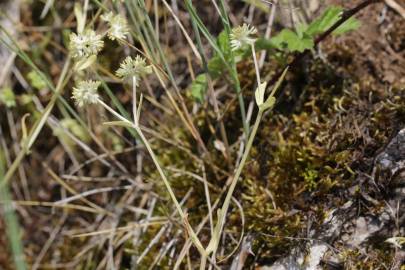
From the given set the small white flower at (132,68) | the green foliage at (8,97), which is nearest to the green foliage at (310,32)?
the small white flower at (132,68)

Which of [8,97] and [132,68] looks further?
[8,97]

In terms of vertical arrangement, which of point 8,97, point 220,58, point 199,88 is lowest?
point 8,97

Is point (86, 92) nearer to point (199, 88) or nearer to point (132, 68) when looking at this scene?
point (132, 68)

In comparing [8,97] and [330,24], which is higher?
[330,24]

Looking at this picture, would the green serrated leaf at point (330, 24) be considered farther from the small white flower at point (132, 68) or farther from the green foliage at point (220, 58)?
the small white flower at point (132, 68)

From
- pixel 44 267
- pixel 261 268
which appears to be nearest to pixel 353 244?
pixel 261 268

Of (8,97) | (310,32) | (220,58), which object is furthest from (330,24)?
(8,97)

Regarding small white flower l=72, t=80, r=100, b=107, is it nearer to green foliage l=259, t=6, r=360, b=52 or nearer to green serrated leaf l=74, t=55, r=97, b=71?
green serrated leaf l=74, t=55, r=97, b=71

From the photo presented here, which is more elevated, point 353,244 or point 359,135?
point 359,135

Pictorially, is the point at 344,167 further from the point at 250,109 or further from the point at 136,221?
Answer: the point at 136,221

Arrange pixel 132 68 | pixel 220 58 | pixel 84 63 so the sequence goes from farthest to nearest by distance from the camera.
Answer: pixel 220 58 < pixel 84 63 < pixel 132 68

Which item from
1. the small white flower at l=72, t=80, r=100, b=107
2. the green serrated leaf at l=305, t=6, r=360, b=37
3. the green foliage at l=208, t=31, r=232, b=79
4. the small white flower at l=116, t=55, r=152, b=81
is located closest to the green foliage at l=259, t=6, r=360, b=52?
the green serrated leaf at l=305, t=6, r=360, b=37
